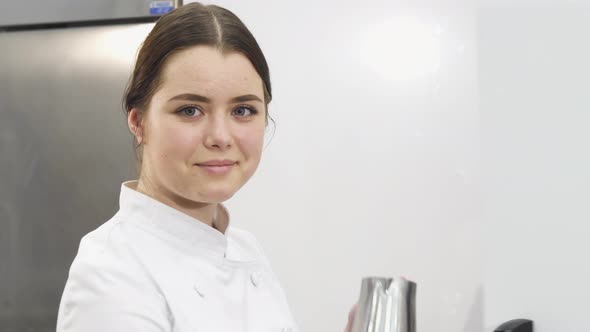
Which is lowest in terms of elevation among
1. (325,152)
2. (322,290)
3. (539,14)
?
(322,290)

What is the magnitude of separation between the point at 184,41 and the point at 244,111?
0.31ft

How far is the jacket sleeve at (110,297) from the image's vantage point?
0.72 meters

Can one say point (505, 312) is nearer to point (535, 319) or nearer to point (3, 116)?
point (535, 319)

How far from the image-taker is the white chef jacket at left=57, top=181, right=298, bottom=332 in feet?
2.39

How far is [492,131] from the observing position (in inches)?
37.1

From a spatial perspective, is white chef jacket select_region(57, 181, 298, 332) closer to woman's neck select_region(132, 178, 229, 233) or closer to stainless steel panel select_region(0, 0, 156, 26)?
woman's neck select_region(132, 178, 229, 233)

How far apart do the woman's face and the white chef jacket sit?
0.05 metres

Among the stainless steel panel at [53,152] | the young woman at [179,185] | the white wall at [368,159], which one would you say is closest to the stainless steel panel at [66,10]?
the stainless steel panel at [53,152]

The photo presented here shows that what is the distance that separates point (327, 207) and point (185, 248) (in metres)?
0.72

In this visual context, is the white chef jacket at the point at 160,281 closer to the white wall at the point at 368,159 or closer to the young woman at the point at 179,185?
the young woman at the point at 179,185

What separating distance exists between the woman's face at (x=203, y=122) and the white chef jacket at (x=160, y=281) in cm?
5

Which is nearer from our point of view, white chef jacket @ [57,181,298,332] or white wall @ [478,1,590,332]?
white chef jacket @ [57,181,298,332]

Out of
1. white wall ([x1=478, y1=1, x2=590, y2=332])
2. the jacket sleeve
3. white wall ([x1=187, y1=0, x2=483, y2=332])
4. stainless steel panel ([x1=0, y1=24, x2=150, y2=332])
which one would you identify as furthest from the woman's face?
stainless steel panel ([x1=0, y1=24, x2=150, y2=332])

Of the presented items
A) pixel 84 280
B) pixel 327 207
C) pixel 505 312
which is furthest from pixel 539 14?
pixel 327 207
